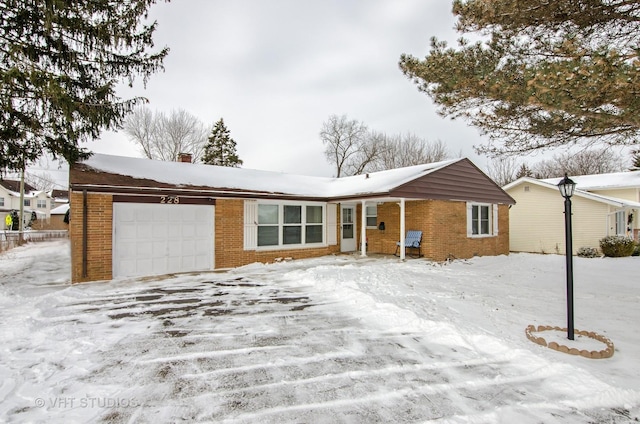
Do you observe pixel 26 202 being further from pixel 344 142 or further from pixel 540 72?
pixel 540 72

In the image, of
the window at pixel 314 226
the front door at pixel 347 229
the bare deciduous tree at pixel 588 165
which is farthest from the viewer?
the bare deciduous tree at pixel 588 165

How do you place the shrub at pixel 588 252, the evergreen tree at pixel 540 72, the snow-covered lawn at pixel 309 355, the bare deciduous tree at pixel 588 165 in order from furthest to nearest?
the bare deciduous tree at pixel 588 165 → the shrub at pixel 588 252 → the evergreen tree at pixel 540 72 → the snow-covered lawn at pixel 309 355

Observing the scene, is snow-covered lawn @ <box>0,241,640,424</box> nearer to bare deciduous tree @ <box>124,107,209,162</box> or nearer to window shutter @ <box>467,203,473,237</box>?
window shutter @ <box>467,203,473,237</box>

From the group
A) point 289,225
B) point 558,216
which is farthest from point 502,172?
point 289,225

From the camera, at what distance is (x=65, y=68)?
25.9ft

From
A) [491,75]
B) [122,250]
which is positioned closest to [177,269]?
[122,250]

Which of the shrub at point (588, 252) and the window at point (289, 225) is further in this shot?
the shrub at point (588, 252)

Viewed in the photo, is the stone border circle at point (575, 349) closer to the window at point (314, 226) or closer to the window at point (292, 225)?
the window at point (292, 225)

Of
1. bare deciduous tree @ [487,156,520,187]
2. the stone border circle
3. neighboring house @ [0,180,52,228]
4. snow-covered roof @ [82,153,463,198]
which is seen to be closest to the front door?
snow-covered roof @ [82,153,463,198]

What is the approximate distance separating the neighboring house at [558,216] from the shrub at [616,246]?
3.24ft

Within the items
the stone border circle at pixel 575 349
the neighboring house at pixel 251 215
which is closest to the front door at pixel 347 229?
the neighboring house at pixel 251 215

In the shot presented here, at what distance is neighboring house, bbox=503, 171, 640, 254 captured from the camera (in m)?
16.2

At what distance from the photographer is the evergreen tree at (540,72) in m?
4.46

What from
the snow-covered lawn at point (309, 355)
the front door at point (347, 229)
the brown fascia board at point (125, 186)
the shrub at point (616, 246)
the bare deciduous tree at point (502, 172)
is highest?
the bare deciduous tree at point (502, 172)
